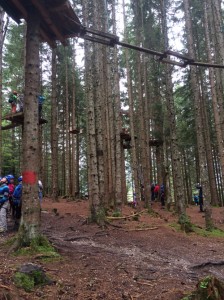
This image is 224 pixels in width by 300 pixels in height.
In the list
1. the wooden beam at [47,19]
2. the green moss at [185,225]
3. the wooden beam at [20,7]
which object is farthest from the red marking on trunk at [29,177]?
the green moss at [185,225]

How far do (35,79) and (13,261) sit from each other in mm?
3842

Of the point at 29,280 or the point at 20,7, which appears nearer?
the point at 29,280

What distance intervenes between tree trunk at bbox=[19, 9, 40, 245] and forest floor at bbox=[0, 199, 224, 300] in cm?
69

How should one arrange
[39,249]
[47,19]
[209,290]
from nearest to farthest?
[209,290], [39,249], [47,19]

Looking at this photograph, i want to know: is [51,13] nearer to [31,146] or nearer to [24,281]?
[31,146]

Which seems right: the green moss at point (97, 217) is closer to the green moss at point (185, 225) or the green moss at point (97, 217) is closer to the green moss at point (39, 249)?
the green moss at point (185, 225)

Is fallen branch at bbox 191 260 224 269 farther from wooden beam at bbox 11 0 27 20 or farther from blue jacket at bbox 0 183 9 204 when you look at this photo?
wooden beam at bbox 11 0 27 20

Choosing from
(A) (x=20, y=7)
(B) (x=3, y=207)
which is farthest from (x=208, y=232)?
(A) (x=20, y=7)

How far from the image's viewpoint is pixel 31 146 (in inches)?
253

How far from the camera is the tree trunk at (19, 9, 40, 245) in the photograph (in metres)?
6.09

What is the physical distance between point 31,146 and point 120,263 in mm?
3175

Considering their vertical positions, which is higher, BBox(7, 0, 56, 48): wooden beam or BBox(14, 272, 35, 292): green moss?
BBox(7, 0, 56, 48): wooden beam

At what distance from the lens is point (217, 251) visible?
8812mm

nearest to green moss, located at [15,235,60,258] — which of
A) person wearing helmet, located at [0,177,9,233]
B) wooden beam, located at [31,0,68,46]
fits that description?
person wearing helmet, located at [0,177,9,233]
